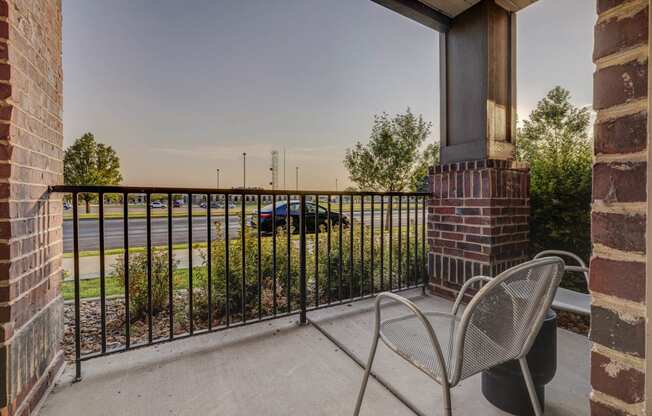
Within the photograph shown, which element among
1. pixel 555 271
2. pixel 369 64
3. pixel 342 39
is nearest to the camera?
pixel 555 271

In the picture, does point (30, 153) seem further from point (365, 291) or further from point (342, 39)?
point (342, 39)

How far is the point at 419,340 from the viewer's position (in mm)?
1165

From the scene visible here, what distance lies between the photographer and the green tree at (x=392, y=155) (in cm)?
877

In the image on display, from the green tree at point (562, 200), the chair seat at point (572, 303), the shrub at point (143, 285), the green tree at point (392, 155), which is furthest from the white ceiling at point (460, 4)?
the green tree at point (392, 155)

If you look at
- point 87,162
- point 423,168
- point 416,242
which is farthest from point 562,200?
point 87,162

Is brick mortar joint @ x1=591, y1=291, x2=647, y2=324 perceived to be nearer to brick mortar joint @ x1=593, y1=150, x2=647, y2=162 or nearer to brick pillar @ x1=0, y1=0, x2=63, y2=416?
brick mortar joint @ x1=593, y1=150, x2=647, y2=162

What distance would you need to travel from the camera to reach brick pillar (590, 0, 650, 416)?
0.58m

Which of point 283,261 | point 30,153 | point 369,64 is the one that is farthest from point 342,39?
point 30,153

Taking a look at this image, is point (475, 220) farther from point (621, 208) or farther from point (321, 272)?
point (621, 208)

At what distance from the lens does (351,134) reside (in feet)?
29.7

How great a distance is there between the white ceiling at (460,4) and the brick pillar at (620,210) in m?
2.41

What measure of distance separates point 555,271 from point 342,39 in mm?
4933

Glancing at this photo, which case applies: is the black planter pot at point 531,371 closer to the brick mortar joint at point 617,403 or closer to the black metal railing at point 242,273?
the brick mortar joint at point 617,403

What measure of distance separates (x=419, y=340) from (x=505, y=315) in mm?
331
